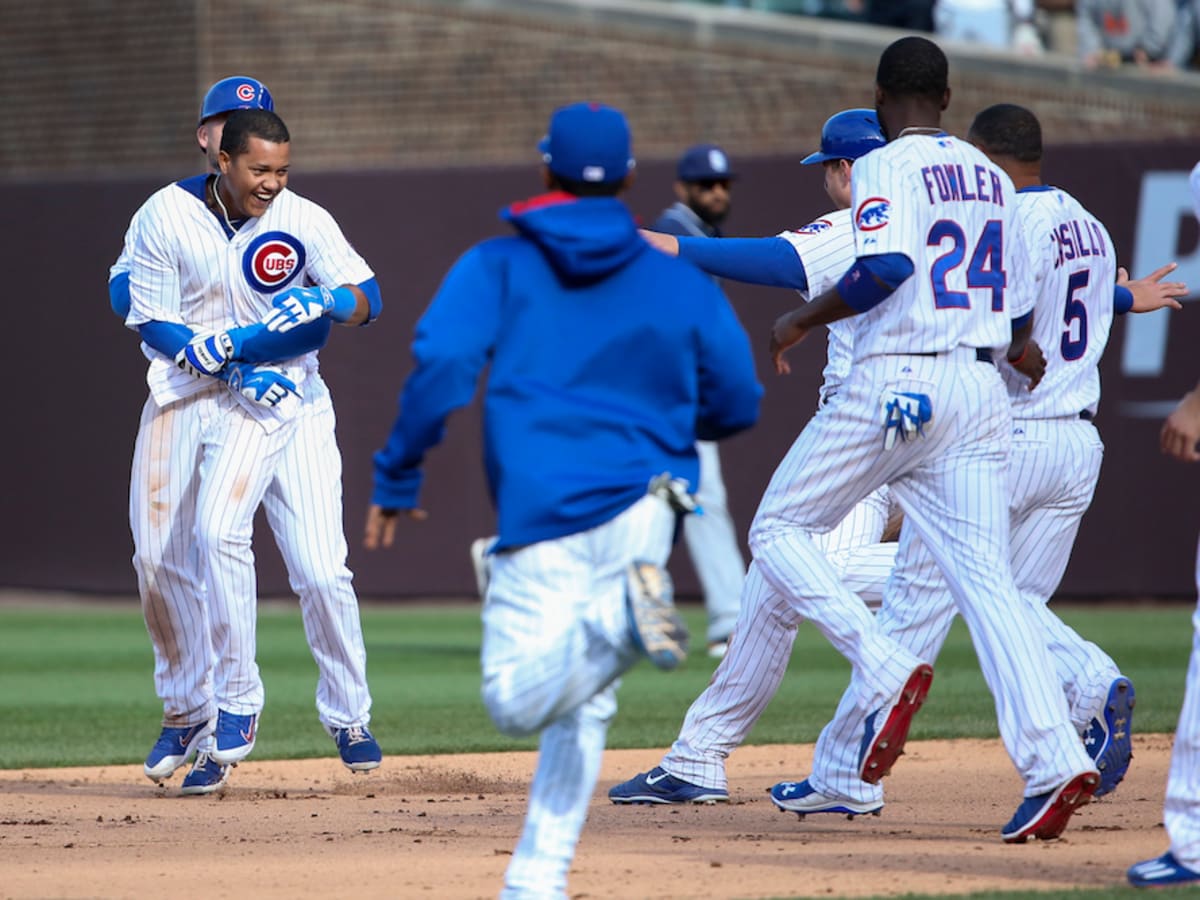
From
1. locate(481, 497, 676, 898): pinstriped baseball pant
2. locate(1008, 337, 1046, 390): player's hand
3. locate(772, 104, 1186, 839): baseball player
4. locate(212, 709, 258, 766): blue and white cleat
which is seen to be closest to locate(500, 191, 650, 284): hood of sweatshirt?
locate(481, 497, 676, 898): pinstriped baseball pant

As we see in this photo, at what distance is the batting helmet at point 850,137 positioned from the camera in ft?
21.9

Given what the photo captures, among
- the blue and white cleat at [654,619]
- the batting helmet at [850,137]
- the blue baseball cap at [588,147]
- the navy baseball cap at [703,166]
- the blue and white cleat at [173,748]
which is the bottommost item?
the blue and white cleat at [173,748]

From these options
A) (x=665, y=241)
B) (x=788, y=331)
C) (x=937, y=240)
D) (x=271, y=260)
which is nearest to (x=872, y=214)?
(x=937, y=240)

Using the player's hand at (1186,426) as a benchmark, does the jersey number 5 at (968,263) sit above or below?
above

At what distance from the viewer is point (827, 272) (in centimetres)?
649

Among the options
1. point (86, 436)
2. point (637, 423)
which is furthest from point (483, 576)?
point (637, 423)

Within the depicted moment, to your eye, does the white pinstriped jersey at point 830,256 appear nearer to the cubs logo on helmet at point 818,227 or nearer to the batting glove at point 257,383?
the cubs logo on helmet at point 818,227

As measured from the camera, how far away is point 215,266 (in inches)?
284

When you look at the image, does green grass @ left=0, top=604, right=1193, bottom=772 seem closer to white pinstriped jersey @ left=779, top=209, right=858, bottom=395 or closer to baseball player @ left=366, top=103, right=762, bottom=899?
white pinstriped jersey @ left=779, top=209, right=858, bottom=395

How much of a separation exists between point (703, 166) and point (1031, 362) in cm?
595

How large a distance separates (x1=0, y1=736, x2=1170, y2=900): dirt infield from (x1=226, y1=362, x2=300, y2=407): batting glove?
148cm

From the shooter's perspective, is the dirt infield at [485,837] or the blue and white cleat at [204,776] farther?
the blue and white cleat at [204,776]

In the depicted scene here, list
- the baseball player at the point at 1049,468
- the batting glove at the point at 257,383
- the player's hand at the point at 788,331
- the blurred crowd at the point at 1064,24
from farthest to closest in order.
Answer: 1. the blurred crowd at the point at 1064,24
2. the batting glove at the point at 257,383
3. the baseball player at the point at 1049,468
4. the player's hand at the point at 788,331

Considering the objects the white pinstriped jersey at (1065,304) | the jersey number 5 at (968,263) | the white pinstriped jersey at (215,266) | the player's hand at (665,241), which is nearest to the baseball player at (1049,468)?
the white pinstriped jersey at (1065,304)
